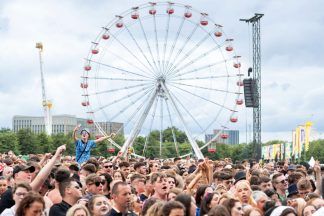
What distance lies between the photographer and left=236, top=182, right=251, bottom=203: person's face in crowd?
536 inches

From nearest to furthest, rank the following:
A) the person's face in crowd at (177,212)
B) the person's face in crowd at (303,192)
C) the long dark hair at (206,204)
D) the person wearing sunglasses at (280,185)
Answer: the person's face in crowd at (177,212) → the long dark hair at (206,204) → the person's face in crowd at (303,192) → the person wearing sunglasses at (280,185)

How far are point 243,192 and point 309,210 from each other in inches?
69.1

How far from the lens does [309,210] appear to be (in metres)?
12.1

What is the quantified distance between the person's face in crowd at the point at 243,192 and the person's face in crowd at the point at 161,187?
123 cm

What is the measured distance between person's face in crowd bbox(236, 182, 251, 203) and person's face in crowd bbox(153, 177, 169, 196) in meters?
1.23

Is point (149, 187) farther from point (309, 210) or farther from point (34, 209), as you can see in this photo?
point (34, 209)

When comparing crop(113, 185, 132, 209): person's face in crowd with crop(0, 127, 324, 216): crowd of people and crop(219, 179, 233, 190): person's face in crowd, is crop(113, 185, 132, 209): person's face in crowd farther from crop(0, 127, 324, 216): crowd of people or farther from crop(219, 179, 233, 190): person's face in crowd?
crop(219, 179, 233, 190): person's face in crowd

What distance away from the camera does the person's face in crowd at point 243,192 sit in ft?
44.7

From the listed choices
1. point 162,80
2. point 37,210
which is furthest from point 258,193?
point 162,80

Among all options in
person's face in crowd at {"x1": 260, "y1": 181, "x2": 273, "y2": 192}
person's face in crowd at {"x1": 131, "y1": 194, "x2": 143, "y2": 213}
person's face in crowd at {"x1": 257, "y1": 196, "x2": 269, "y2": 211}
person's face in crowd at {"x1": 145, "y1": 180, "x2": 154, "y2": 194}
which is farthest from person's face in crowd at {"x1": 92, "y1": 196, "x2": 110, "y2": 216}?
person's face in crowd at {"x1": 260, "y1": 181, "x2": 273, "y2": 192}

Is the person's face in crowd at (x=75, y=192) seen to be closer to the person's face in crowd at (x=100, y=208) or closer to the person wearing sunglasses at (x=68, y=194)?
the person wearing sunglasses at (x=68, y=194)

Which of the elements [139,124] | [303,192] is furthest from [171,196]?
[139,124]

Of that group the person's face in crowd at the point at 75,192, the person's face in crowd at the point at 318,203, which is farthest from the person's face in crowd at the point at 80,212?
the person's face in crowd at the point at 318,203

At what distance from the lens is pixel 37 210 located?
10.2m
